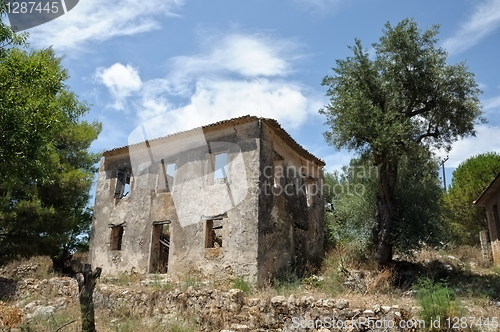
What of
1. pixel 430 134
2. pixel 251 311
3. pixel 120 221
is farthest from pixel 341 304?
pixel 120 221

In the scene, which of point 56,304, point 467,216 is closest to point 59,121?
point 56,304

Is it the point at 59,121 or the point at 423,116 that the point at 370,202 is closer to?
the point at 423,116

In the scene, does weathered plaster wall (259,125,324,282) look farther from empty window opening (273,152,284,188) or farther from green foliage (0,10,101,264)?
green foliage (0,10,101,264)

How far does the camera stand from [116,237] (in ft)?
53.7

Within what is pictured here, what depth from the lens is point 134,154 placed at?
16594mm

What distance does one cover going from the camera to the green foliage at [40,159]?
9.82 m

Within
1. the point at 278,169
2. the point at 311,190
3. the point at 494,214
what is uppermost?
the point at 278,169

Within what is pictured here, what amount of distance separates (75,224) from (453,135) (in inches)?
672

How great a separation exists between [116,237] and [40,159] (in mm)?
6654

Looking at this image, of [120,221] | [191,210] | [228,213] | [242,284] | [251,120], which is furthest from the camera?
[120,221]

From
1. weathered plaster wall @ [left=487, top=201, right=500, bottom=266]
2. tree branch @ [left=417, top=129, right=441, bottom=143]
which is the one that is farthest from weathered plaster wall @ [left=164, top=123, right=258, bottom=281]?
weathered plaster wall @ [left=487, top=201, right=500, bottom=266]

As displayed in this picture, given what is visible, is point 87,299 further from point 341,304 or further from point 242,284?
point 341,304

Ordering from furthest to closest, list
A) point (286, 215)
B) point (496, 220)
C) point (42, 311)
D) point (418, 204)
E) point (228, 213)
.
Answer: point (496, 220)
point (418, 204)
point (286, 215)
point (228, 213)
point (42, 311)

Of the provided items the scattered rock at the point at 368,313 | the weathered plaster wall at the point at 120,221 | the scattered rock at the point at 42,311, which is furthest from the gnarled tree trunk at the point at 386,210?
the scattered rock at the point at 42,311
